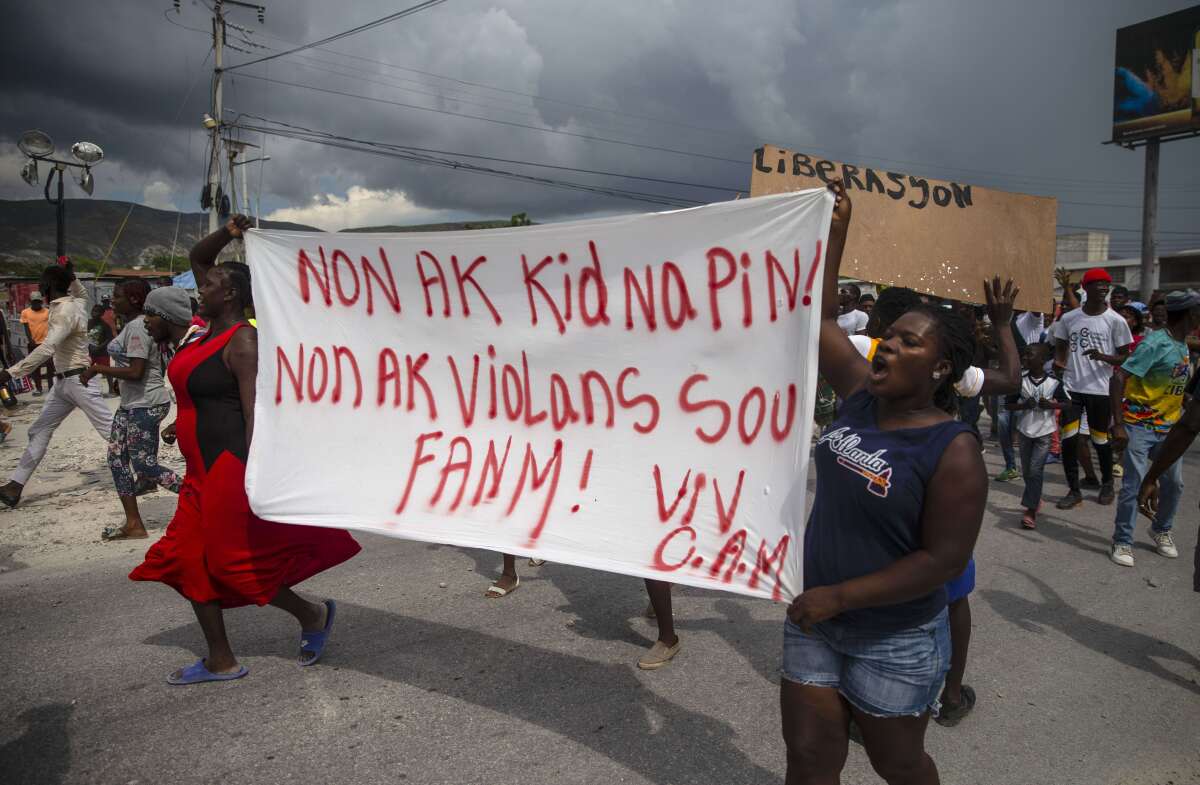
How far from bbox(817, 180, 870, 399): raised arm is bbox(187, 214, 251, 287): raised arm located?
7.67ft

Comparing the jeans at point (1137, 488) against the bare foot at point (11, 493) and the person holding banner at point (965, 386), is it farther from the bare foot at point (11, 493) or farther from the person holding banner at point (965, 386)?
the bare foot at point (11, 493)

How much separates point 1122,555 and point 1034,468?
1.06m

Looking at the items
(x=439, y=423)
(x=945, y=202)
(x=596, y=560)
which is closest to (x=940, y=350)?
(x=596, y=560)

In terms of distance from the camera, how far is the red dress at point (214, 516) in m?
3.08

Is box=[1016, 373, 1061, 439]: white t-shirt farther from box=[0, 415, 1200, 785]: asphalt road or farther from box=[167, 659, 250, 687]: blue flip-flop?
box=[167, 659, 250, 687]: blue flip-flop

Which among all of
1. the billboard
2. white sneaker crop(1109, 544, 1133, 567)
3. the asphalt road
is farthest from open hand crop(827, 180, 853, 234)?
the billboard

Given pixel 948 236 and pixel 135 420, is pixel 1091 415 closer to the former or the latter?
pixel 948 236

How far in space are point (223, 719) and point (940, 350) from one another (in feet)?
9.54

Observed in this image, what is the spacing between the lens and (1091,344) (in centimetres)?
667

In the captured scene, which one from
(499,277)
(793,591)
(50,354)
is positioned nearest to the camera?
(793,591)

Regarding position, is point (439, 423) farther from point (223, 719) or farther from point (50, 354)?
point (50, 354)

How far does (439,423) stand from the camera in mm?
2938

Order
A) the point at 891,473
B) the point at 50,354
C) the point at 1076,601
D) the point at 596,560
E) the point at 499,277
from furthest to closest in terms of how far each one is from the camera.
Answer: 1. the point at 50,354
2. the point at 1076,601
3. the point at 499,277
4. the point at 596,560
5. the point at 891,473

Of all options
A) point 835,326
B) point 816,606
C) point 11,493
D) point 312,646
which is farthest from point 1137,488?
point 11,493
